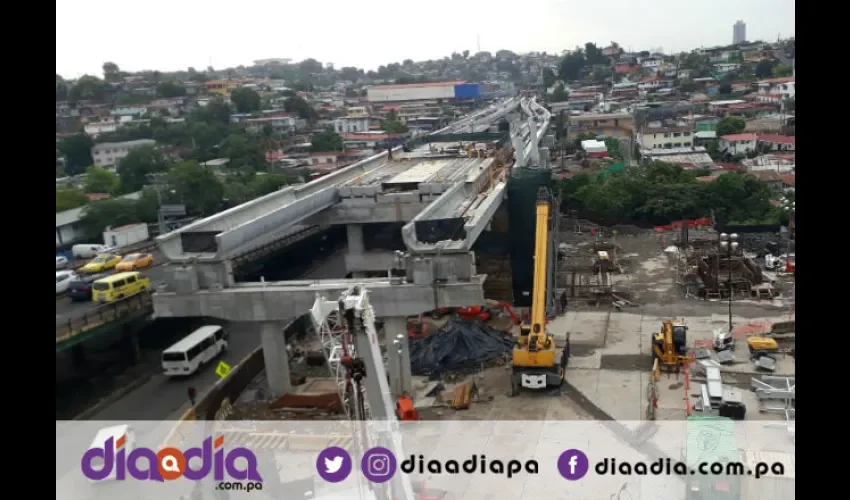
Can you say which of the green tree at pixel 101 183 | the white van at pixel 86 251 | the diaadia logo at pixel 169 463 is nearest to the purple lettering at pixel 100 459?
the diaadia logo at pixel 169 463

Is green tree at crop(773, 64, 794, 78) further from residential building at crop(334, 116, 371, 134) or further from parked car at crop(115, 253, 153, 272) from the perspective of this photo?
parked car at crop(115, 253, 153, 272)

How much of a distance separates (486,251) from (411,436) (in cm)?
774

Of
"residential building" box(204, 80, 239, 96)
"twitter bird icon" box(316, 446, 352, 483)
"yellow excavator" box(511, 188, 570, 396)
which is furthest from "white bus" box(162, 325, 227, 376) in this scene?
"residential building" box(204, 80, 239, 96)

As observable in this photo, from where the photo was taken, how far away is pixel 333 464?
6988 mm

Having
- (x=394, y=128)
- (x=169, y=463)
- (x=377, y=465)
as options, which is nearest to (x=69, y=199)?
(x=169, y=463)

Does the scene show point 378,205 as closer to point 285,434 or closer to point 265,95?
point 285,434

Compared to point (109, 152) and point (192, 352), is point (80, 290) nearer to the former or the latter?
point (192, 352)

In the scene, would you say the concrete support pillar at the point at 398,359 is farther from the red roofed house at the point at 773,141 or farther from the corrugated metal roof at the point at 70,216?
the red roofed house at the point at 773,141

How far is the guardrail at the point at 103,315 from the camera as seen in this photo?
31.2ft

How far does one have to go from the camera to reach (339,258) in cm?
1666

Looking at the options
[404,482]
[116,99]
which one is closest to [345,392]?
[404,482]

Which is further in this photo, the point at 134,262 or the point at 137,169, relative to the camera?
the point at 137,169

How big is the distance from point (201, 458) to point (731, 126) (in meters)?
27.4

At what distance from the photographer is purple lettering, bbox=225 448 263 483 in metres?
6.87
